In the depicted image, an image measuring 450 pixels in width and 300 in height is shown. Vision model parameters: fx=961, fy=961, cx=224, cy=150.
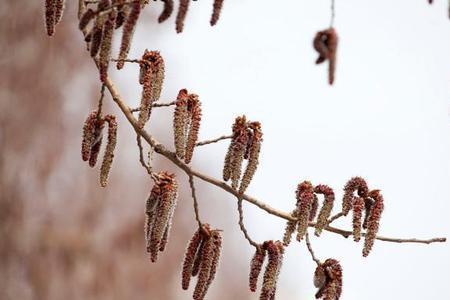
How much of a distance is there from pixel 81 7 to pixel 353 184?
124 cm

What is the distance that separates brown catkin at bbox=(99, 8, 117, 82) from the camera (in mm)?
3180

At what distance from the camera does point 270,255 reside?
144 inches

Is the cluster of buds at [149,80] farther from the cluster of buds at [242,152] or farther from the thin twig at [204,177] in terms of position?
the cluster of buds at [242,152]

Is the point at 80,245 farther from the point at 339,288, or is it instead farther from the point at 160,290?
the point at 339,288

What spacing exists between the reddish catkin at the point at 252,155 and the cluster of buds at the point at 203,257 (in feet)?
0.88

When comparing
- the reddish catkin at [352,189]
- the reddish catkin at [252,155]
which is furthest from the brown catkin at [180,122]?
the reddish catkin at [352,189]

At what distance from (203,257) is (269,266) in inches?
9.9

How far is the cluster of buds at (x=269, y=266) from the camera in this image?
3.60m

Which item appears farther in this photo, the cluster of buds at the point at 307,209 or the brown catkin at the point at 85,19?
the cluster of buds at the point at 307,209

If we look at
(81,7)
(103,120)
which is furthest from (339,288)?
(81,7)

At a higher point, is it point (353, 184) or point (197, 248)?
point (353, 184)

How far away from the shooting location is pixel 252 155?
3562mm

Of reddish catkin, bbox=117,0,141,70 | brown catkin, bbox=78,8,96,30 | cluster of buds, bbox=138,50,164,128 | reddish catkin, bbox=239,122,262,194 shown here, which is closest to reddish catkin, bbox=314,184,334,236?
reddish catkin, bbox=239,122,262,194

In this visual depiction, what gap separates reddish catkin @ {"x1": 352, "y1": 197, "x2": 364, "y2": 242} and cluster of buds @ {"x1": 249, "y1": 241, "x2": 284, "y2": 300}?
294mm
